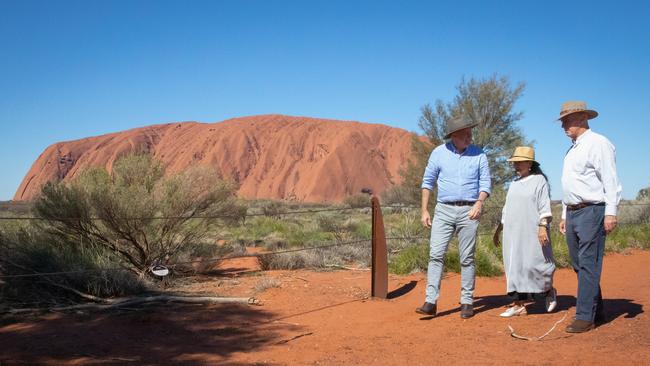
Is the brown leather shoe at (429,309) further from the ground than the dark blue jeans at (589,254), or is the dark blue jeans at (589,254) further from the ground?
the dark blue jeans at (589,254)

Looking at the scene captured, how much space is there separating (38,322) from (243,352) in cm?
253

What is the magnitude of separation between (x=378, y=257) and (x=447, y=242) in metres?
1.39

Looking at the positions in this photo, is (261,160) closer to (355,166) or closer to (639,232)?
(355,166)

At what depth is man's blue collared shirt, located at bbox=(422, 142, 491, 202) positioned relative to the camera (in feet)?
18.2

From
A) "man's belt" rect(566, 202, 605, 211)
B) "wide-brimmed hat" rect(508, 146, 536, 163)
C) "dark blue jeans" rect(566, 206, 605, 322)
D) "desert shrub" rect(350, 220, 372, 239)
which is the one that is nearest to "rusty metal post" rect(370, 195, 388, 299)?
"wide-brimmed hat" rect(508, 146, 536, 163)

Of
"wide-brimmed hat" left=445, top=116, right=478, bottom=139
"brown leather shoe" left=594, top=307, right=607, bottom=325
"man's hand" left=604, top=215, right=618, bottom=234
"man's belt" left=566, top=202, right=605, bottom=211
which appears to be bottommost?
"brown leather shoe" left=594, top=307, right=607, bottom=325

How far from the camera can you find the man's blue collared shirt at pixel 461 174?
555 cm

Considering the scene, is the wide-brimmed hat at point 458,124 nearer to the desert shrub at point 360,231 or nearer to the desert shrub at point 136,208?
the desert shrub at point 136,208

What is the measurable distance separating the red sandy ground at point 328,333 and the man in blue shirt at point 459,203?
1.19 feet

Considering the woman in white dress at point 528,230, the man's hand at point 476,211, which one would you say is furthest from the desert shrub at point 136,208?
the woman in white dress at point 528,230

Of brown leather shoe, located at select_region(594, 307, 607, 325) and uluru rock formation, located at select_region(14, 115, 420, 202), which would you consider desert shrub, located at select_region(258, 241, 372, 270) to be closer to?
brown leather shoe, located at select_region(594, 307, 607, 325)

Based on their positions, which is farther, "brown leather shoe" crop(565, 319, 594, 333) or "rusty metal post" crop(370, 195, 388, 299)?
"rusty metal post" crop(370, 195, 388, 299)

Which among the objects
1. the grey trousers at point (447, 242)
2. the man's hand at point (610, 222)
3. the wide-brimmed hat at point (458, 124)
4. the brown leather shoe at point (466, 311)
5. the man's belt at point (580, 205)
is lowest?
the brown leather shoe at point (466, 311)

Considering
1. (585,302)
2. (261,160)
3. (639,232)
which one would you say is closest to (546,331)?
(585,302)
